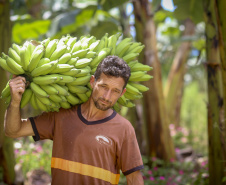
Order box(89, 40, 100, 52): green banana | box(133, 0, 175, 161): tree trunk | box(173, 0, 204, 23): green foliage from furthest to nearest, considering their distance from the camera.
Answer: box(133, 0, 175, 161): tree trunk, box(173, 0, 204, 23): green foliage, box(89, 40, 100, 52): green banana

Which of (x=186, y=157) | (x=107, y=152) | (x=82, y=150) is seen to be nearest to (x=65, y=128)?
(x=82, y=150)

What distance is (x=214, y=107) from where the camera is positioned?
144 inches

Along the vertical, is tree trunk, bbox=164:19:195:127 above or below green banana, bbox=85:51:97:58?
below

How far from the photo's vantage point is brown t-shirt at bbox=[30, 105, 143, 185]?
81.0 inches

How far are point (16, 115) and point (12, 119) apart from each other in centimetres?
4

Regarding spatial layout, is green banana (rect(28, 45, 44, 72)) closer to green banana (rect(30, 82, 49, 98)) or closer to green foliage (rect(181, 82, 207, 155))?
green banana (rect(30, 82, 49, 98))

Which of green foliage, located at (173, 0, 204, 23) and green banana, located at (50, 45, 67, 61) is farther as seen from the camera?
green foliage, located at (173, 0, 204, 23)

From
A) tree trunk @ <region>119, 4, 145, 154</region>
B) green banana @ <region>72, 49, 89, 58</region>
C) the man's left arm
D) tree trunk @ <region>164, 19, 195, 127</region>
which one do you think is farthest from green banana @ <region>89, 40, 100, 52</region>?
tree trunk @ <region>164, 19, 195, 127</region>

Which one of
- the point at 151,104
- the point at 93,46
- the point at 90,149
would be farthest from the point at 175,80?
the point at 90,149

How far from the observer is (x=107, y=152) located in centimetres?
208

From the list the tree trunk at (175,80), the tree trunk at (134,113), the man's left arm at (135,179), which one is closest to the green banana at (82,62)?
the man's left arm at (135,179)

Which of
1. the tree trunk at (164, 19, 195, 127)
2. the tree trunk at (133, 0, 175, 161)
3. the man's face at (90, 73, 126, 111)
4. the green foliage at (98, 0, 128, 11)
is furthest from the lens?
the tree trunk at (164, 19, 195, 127)

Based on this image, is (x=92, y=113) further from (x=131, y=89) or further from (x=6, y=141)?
(x=6, y=141)

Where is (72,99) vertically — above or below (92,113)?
above
